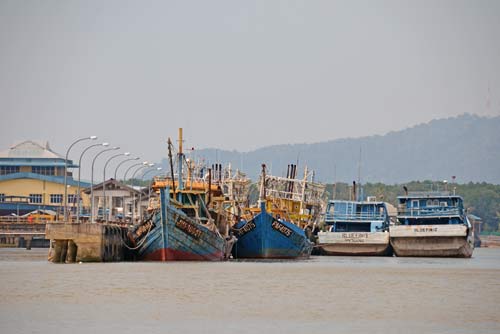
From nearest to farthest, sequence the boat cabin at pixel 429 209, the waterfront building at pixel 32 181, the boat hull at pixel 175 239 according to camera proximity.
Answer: the boat hull at pixel 175 239, the boat cabin at pixel 429 209, the waterfront building at pixel 32 181

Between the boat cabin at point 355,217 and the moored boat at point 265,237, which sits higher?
the boat cabin at point 355,217

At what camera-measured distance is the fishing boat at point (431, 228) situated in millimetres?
101500

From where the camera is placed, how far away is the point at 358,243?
10681 centimetres

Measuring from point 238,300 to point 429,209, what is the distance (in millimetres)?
59929

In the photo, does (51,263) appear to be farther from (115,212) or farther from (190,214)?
(115,212)

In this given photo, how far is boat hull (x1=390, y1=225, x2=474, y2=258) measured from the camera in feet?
332

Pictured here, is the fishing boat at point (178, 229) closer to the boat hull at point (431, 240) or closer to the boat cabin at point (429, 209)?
the boat hull at point (431, 240)

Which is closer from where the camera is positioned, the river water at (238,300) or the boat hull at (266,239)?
the river water at (238,300)

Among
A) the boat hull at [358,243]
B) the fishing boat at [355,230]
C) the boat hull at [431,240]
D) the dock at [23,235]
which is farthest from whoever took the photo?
the dock at [23,235]

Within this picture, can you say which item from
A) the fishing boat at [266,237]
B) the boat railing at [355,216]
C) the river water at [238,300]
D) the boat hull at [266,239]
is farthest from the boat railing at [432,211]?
the river water at [238,300]

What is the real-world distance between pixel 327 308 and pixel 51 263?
3361 centimetres

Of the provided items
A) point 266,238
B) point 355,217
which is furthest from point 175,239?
point 355,217

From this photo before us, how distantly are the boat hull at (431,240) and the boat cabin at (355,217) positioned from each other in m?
6.05

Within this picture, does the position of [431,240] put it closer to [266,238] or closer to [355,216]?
[355,216]
